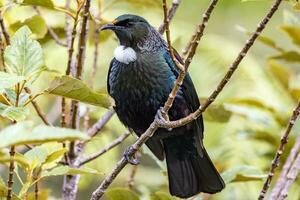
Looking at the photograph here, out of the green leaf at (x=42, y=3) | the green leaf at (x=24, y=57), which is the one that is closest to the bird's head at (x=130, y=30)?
the green leaf at (x=42, y=3)

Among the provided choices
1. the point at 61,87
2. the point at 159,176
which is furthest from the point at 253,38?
the point at 159,176

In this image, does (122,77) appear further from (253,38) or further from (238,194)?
(253,38)

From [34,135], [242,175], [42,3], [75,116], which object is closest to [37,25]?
[42,3]

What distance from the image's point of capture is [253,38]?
1.99 m

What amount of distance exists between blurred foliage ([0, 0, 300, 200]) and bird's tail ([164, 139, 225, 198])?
0.38 ft

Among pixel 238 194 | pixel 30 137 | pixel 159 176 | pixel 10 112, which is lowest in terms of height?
pixel 159 176

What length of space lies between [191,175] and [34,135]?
219 centimetres

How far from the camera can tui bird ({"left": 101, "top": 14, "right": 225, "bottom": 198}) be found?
10.8ft

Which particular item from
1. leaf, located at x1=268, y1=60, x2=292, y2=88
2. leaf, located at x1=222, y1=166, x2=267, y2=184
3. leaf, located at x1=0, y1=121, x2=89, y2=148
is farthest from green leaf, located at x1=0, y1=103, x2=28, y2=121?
leaf, located at x1=268, y1=60, x2=292, y2=88

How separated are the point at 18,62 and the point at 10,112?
27cm

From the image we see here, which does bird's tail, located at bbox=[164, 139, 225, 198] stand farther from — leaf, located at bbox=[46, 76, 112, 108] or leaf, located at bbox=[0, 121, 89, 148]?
leaf, located at bbox=[0, 121, 89, 148]

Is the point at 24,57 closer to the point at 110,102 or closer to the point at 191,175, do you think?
the point at 110,102

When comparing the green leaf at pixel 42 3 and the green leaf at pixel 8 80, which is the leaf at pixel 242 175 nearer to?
the green leaf at pixel 42 3

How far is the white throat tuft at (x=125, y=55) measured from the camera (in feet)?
11.0
